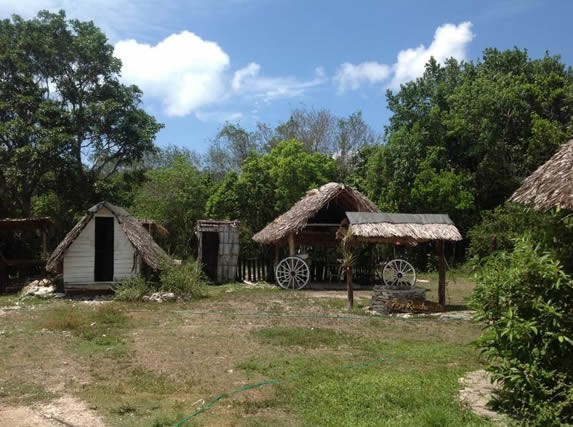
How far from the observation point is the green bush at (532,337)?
17.6 feet

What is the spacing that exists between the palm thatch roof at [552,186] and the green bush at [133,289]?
10391 millimetres

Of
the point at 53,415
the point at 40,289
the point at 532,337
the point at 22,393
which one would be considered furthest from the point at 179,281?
the point at 532,337

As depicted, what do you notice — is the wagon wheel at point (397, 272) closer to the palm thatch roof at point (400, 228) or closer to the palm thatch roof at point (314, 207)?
the palm thatch roof at point (400, 228)

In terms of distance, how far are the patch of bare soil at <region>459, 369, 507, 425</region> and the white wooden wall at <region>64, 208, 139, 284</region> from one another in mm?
11254

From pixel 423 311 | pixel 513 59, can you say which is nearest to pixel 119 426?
pixel 423 311

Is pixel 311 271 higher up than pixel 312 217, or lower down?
lower down

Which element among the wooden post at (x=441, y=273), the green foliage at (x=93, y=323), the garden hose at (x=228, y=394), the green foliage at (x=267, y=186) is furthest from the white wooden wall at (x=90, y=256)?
the garden hose at (x=228, y=394)

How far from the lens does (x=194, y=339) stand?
9.62 metres

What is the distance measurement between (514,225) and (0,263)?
17812 mm

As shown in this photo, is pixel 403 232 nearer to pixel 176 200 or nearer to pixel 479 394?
pixel 479 394

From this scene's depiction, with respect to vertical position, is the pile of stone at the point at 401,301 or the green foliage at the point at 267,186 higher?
the green foliage at the point at 267,186

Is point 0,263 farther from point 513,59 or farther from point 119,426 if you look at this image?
point 513,59

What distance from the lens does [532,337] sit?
18.1ft

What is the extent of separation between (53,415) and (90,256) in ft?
36.2
